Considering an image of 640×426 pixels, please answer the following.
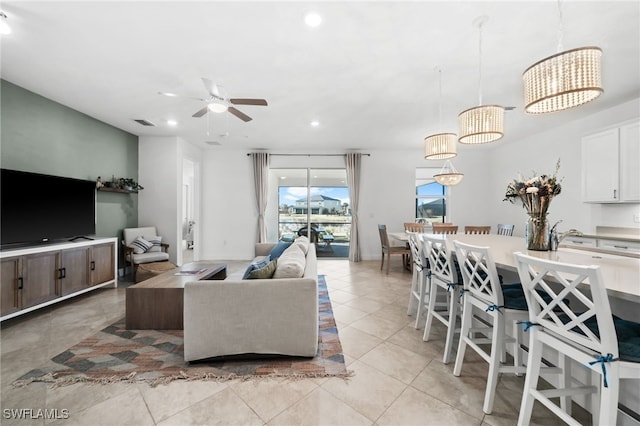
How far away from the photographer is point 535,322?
4.35ft

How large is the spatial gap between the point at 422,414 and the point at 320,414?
63cm

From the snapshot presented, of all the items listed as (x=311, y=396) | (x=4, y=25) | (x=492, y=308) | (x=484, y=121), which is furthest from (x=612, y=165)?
(x=4, y=25)

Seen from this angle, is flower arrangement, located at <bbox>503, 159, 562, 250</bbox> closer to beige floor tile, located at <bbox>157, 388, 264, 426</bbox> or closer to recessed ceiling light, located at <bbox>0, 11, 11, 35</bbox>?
beige floor tile, located at <bbox>157, 388, 264, 426</bbox>

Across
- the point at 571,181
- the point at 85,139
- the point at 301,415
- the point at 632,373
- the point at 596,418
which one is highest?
the point at 85,139

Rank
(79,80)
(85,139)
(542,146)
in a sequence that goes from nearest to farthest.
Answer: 1. (79,80)
2. (85,139)
3. (542,146)

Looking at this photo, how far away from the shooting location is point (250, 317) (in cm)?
199

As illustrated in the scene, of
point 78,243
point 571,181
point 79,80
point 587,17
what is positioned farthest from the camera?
point 571,181

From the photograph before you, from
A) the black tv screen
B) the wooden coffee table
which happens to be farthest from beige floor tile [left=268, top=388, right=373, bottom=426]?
the black tv screen

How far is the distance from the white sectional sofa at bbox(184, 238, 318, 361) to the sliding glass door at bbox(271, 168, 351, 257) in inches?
183

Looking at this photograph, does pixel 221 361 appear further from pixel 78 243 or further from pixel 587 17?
pixel 587 17

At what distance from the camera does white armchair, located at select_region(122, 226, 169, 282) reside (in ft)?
14.3

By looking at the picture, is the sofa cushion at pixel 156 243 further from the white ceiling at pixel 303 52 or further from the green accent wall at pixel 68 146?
the white ceiling at pixel 303 52

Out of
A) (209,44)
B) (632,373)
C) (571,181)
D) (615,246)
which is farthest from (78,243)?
(571,181)

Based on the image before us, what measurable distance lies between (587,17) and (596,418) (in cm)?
284
